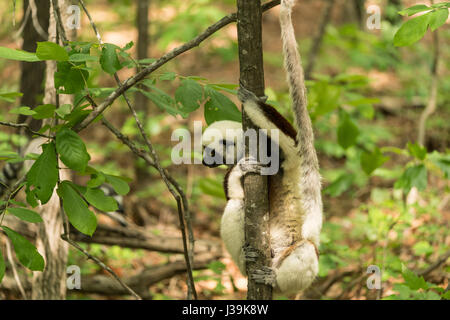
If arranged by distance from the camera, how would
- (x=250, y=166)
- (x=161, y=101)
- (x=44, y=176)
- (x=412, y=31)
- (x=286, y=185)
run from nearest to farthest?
(x=44, y=176)
(x=412, y=31)
(x=250, y=166)
(x=161, y=101)
(x=286, y=185)

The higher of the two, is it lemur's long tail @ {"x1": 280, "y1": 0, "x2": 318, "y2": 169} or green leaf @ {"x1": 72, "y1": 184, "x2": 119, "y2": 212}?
lemur's long tail @ {"x1": 280, "y1": 0, "x2": 318, "y2": 169}

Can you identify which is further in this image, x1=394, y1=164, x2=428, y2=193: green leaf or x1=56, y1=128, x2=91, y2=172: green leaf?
x1=394, y1=164, x2=428, y2=193: green leaf

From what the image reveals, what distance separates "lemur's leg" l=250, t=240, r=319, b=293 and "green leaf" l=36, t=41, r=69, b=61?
5.88ft

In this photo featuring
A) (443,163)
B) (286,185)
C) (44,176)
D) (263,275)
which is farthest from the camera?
(443,163)

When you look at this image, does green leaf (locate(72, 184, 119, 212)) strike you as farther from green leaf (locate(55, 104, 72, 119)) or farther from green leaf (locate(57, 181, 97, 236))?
green leaf (locate(55, 104, 72, 119))

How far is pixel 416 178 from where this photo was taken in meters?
3.86

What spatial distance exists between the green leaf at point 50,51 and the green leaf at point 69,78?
0.21 metres

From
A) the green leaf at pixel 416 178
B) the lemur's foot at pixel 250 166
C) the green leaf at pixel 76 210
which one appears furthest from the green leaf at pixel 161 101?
the green leaf at pixel 416 178

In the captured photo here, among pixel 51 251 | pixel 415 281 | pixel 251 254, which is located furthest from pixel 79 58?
pixel 415 281

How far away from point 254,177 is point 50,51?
1319 mm

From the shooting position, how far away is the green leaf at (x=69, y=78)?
7.84ft

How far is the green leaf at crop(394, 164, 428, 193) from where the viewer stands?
3818 millimetres

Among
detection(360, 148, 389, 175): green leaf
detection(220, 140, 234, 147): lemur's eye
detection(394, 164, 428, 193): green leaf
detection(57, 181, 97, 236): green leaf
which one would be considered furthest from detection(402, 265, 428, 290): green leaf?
detection(57, 181, 97, 236): green leaf

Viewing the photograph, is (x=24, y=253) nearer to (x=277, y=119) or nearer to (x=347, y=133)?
(x=277, y=119)
